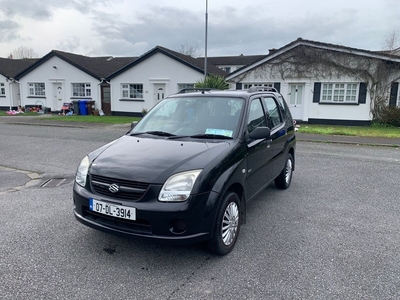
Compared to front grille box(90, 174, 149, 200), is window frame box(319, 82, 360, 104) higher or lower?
higher

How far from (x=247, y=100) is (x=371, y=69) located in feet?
53.7

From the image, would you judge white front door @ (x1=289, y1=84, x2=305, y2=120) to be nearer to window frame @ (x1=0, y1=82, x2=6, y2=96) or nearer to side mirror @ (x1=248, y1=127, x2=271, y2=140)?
side mirror @ (x1=248, y1=127, x2=271, y2=140)

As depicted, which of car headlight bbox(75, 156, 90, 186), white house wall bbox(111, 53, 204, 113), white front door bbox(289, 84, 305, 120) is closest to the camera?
car headlight bbox(75, 156, 90, 186)

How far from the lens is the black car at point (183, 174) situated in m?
3.12

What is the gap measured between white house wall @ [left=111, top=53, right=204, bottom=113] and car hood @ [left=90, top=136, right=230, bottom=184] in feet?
62.8

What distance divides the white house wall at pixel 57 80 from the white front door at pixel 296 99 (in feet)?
49.3

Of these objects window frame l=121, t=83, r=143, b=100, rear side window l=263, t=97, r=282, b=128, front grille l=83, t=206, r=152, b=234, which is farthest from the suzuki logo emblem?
window frame l=121, t=83, r=143, b=100

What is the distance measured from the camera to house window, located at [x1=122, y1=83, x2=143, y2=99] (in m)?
24.3

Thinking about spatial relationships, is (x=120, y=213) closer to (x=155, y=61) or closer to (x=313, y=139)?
(x=313, y=139)

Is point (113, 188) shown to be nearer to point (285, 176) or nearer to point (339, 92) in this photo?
point (285, 176)

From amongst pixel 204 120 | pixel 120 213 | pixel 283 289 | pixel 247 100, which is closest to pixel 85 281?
pixel 120 213

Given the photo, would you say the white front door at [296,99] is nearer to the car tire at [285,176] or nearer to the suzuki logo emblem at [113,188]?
the car tire at [285,176]

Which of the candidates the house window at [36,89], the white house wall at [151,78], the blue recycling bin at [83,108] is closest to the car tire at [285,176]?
the white house wall at [151,78]

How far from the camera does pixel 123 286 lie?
296 cm
